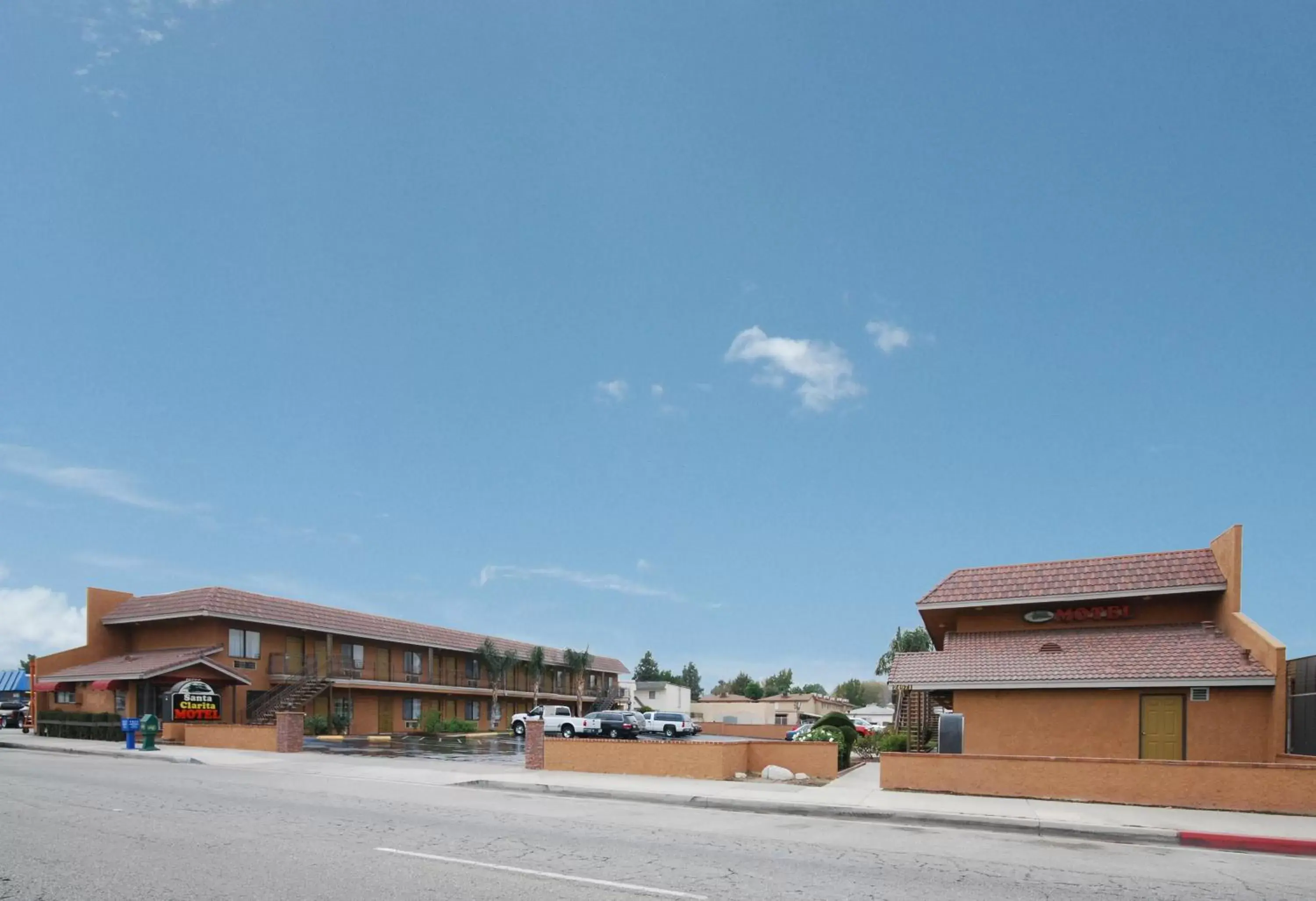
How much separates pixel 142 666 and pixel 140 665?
1.06 ft

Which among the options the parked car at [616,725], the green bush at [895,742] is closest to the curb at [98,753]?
the green bush at [895,742]

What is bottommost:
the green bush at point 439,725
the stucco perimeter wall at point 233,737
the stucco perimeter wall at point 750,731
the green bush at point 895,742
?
the stucco perimeter wall at point 750,731

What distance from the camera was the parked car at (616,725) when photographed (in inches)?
1852

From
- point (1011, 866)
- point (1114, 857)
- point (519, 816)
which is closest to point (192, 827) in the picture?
point (519, 816)

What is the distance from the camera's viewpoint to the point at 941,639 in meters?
35.6

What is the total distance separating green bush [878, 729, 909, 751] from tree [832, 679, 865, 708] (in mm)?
116040

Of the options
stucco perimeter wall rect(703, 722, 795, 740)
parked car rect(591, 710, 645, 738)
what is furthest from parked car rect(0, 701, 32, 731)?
stucco perimeter wall rect(703, 722, 795, 740)

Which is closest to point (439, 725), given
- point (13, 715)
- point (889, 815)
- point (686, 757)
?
point (13, 715)

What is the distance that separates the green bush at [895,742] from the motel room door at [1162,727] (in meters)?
8.60

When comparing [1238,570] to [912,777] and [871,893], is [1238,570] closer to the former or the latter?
[912,777]

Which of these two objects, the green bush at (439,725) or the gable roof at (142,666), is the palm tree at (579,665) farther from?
the gable roof at (142,666)

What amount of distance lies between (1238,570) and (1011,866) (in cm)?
1517

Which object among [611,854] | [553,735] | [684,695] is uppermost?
[611,854]

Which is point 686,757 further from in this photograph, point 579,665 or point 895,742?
point 579,665
